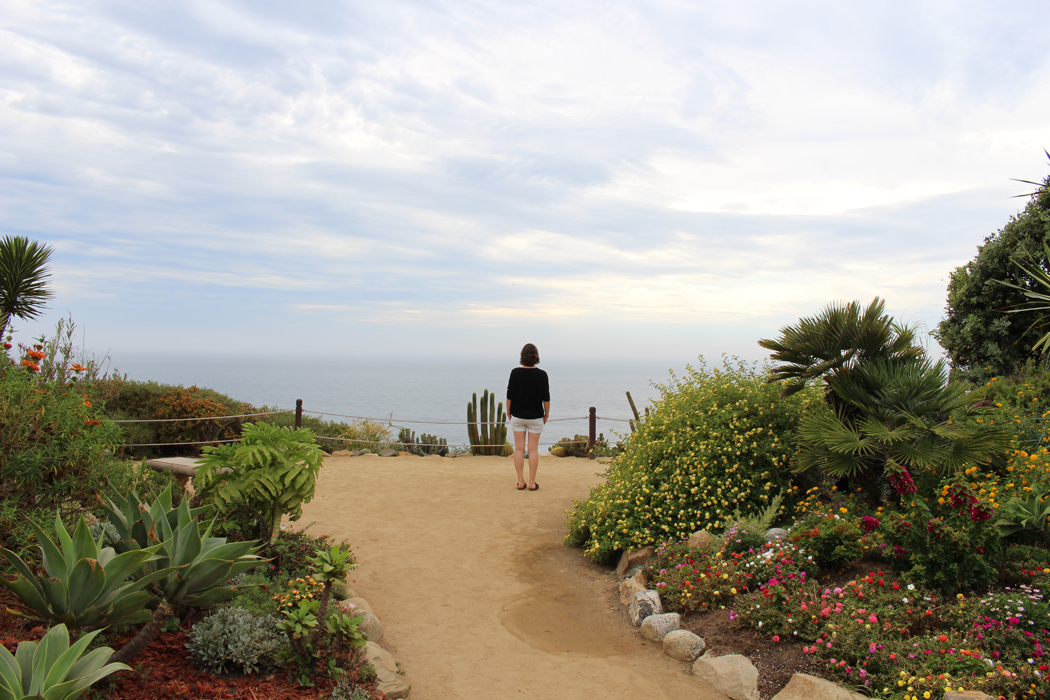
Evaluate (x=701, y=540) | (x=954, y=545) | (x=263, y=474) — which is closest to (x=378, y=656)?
(x=263, y=474)

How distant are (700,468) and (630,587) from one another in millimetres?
1304

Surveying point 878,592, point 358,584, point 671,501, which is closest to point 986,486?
point 878,592

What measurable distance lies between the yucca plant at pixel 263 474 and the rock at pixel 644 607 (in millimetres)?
2650

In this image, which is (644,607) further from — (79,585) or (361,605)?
(79,585)

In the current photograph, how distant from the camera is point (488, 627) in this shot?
4.63 meters

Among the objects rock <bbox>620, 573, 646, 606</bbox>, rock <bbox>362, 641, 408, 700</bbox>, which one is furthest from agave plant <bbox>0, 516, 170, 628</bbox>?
rock <bbox>620, 573, 646, 606</bbox>

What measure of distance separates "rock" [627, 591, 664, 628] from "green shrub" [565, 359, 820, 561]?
0.89 metres

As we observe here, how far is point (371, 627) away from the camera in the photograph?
14.0 ft

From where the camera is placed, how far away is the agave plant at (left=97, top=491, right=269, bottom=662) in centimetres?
314

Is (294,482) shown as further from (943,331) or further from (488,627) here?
(943,331)

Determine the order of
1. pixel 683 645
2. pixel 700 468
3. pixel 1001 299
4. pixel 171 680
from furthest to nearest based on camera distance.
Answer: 1. pixel 1001 299
2. pixel 700 468
3. pixel 683 645
4. pixel 171 680

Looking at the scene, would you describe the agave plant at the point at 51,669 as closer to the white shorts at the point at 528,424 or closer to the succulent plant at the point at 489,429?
the white shorts at the point at 528,424

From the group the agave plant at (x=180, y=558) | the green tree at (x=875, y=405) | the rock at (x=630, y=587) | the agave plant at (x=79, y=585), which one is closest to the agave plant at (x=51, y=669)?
the agave plant at (x=79, y=585)

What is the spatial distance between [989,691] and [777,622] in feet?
3.80
